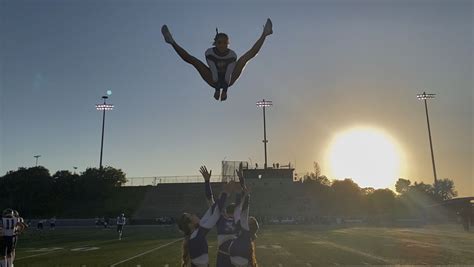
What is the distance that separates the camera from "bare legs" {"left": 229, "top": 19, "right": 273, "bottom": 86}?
282 inches

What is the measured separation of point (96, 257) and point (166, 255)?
10.1 ft

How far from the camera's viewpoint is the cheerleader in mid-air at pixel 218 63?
6.93m

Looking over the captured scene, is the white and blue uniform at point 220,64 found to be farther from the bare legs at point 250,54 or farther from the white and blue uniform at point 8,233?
the white and blue uniform at point 8,233

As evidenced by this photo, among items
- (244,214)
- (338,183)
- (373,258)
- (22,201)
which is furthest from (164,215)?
(244,214)

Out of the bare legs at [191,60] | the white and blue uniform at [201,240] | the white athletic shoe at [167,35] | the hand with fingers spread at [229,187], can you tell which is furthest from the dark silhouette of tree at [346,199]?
the hand with fingers spread at [229,187]

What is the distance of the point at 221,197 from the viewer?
20.4 ft

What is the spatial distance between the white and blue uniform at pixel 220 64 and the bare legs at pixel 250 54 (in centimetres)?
15

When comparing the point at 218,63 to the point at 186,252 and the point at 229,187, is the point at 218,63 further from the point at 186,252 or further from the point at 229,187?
the point at 186,252

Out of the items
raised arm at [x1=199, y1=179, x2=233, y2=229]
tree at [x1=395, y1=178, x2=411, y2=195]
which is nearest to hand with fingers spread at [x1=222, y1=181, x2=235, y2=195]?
raised arm at [x1=199, y1=179, x2=233, y2=229]

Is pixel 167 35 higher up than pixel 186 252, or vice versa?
pixel 167 35

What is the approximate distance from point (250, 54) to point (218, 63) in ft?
2.47

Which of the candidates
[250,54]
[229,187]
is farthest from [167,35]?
[229,187]

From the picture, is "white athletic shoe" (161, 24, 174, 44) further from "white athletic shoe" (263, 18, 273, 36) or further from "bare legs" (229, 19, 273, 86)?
"white athletic shoe" (263, 18, 273, 36)

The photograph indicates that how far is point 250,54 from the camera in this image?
24.3ft
